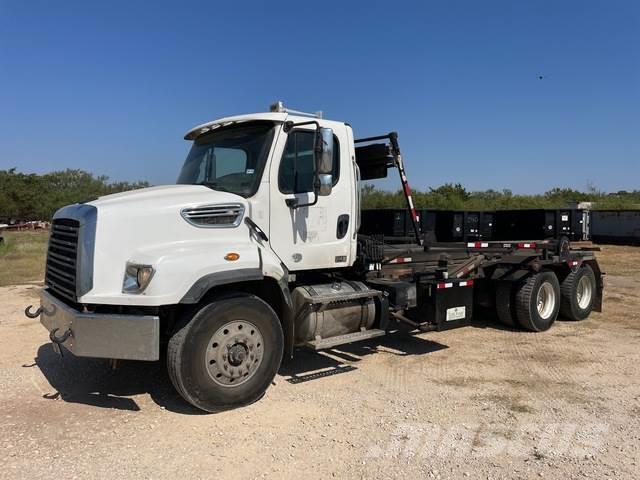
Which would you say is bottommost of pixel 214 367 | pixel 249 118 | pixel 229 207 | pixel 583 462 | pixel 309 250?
pixel 583 462

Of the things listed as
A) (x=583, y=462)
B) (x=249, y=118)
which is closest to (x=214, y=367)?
(x=249, y=118)

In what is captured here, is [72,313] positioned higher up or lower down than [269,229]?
lower down

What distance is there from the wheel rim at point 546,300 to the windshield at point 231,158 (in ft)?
17.4

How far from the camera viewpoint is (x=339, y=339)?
5602 millimetres

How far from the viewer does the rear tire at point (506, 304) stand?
26.5ft

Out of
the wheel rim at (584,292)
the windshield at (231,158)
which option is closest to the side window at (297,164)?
the windshield at (231,158)

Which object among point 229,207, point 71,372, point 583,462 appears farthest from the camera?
point 71,372

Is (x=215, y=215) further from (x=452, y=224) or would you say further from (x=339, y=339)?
(x=452, y=224)

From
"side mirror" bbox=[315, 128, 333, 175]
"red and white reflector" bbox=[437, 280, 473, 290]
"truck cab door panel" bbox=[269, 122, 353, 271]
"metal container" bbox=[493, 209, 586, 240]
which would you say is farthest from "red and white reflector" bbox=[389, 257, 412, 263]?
"metal container" bbox=[493, 209, 586, 240]

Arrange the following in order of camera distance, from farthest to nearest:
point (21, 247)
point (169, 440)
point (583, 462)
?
point (21, 247) → point (169, 440) → point (583, 462)

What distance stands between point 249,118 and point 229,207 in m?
1.11

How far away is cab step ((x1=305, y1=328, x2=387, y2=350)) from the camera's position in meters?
5.46

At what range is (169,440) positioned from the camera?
167 inches

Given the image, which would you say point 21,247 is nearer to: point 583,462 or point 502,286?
point 502,286
